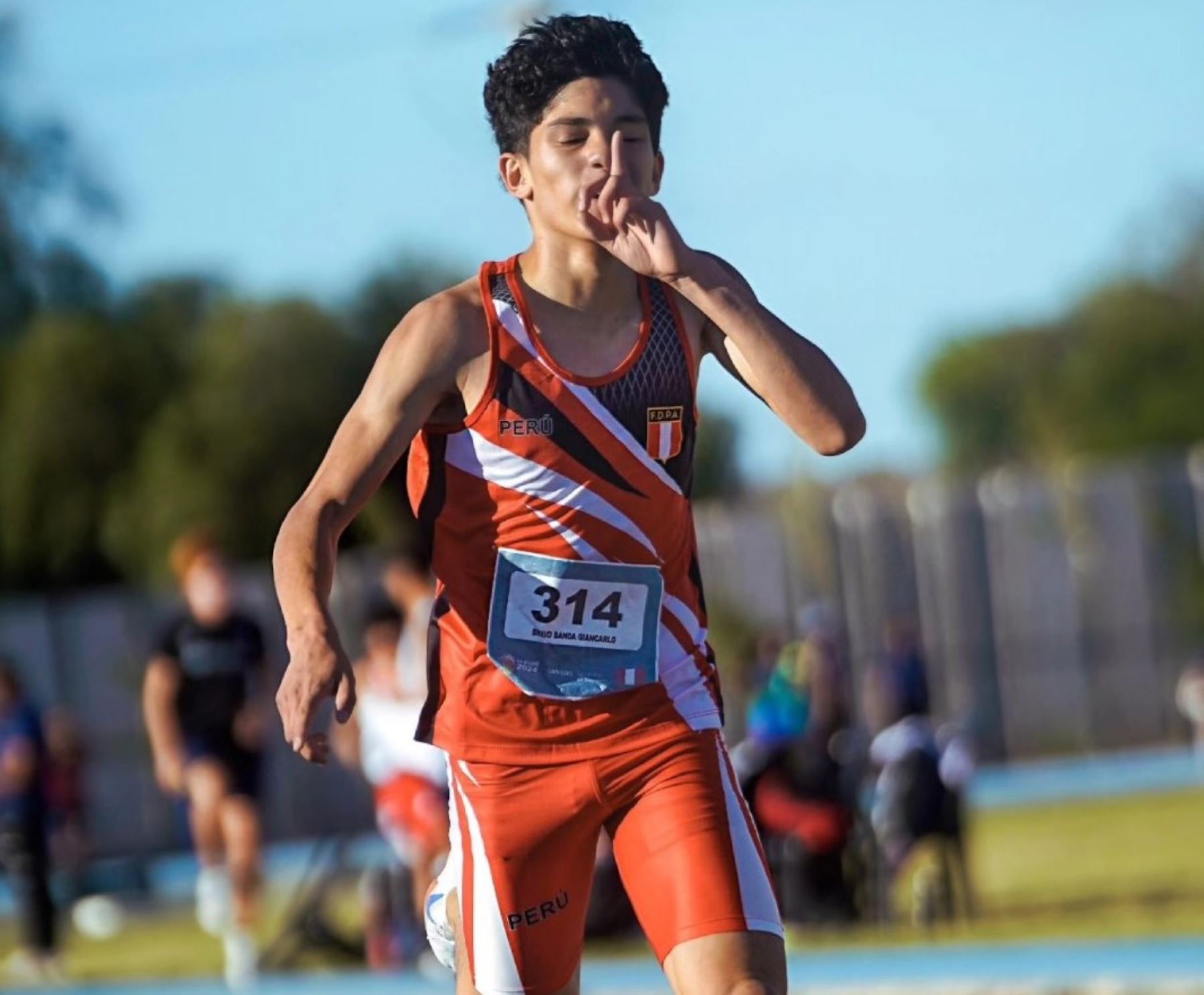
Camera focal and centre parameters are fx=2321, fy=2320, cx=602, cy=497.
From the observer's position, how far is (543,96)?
455 centimetres

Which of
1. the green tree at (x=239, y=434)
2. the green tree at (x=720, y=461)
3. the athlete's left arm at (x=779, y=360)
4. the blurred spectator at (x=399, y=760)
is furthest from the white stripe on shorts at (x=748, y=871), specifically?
the green tree at (x=239, y=434)

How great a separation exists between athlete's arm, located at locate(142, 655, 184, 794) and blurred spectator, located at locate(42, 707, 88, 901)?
7293 mm

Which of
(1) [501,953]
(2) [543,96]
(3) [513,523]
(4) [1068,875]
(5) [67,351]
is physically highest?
(5) [67,351]

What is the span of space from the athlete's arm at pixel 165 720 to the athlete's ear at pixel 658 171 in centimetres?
800

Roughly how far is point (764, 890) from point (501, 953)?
0.55 meters

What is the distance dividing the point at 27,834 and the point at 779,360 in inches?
458

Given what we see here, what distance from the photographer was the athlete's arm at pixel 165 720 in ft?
39.5

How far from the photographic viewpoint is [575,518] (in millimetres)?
4535

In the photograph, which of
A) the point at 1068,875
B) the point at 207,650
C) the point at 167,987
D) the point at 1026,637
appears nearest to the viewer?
the point at 167,987

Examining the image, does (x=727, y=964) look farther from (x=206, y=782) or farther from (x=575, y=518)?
(x=206, y=782)

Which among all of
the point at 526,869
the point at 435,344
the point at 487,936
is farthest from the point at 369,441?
the point at 487,936

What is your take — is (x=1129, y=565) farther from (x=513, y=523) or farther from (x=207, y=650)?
(x=513, y=523)

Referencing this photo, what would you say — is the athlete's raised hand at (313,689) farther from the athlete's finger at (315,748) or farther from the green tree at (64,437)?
the green tree at (64,437)

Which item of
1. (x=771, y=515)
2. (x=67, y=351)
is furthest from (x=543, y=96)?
(x=67, y=351)
